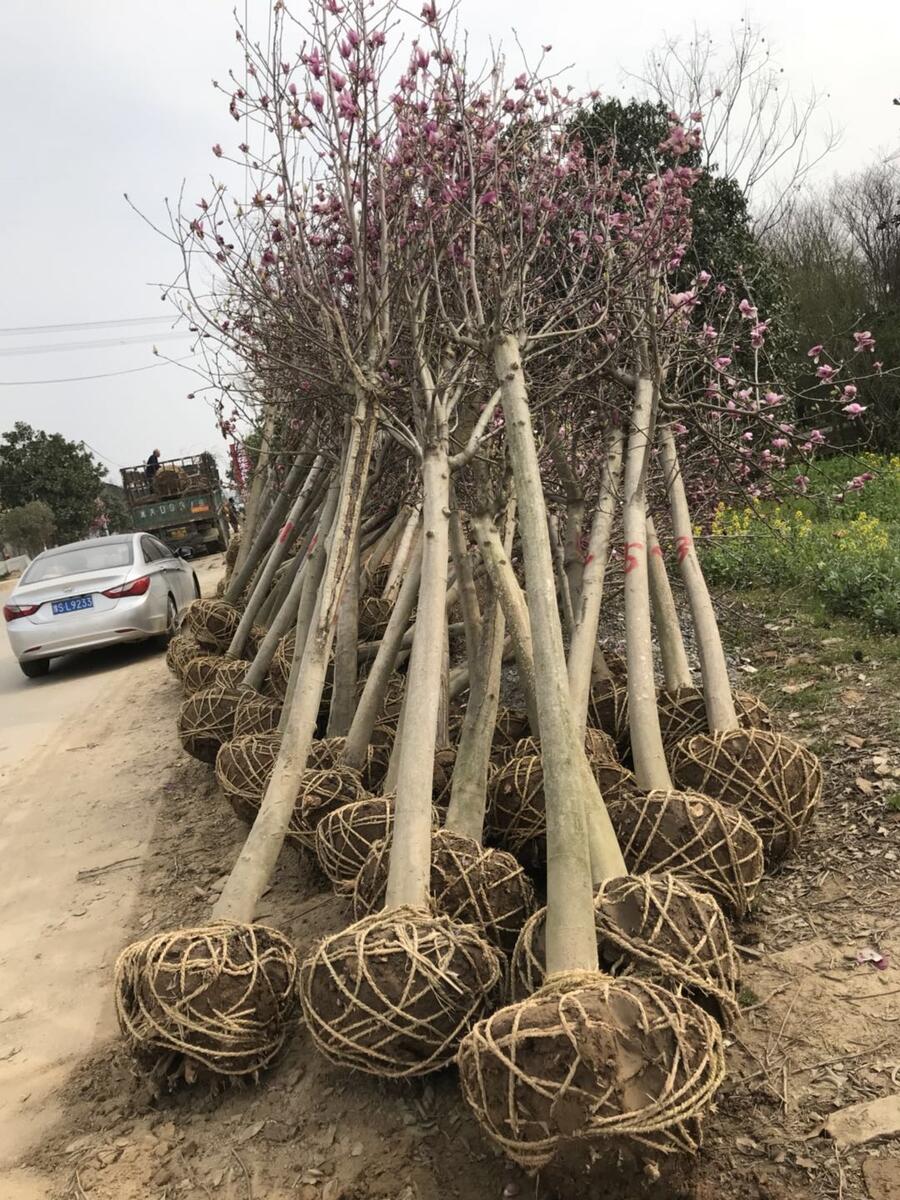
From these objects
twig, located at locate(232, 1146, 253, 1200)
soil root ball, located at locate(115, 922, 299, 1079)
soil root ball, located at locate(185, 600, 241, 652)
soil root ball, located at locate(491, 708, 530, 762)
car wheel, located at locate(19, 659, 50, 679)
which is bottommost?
car wheel, located at locate(19, 659, 50, 679)

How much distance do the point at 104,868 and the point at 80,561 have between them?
7.32 m

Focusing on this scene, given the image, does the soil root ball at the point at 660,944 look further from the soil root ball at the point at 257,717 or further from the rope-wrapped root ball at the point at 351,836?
the soil root ball at the point at 257,717

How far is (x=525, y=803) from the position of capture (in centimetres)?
382

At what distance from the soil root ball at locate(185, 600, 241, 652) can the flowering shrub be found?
4053 mm

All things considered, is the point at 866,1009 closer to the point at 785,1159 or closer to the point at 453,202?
the point at 785,1159

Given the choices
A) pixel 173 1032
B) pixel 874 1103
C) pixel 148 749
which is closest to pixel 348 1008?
pixel 173 1032

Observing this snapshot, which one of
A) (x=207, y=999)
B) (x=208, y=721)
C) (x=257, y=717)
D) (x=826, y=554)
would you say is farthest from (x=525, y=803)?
(x=826, y=554)

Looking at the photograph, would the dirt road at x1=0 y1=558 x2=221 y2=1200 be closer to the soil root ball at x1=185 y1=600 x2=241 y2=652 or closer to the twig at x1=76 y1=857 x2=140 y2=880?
the twig at x1=76 y1=857 x2=140 y2=880

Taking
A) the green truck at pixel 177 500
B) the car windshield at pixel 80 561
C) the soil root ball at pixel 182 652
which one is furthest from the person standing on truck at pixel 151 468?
the soil root ball at pixel 182 652

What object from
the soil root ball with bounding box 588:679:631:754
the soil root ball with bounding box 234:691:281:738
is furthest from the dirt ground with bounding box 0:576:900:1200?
the soil root ball with bounding box 588:679:631:754

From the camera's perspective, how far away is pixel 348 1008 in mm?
2635

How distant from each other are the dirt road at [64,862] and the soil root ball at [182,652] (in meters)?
0.49

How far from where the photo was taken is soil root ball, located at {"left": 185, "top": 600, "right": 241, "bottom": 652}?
8.07 metres

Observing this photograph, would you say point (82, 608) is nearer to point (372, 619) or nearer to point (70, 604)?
point (70, 604)
